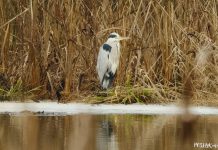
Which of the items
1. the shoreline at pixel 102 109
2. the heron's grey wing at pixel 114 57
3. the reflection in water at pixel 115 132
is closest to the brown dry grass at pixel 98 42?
the heron's grey wing at pixel 114 57

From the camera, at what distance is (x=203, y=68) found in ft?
25.9

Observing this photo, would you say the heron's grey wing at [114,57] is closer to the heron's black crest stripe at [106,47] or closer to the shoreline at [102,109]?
the heron's black crest stripe at [106,47]

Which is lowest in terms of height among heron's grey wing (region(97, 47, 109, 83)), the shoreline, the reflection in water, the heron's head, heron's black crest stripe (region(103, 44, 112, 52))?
the reflection in water

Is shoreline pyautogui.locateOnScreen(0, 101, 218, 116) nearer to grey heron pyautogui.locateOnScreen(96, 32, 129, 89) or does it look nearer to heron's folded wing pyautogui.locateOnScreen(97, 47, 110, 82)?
grey heron pyautogui.locateOnScreen(96, 32, 129, 89)

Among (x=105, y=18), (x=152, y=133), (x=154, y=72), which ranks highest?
(x=105, y=18)

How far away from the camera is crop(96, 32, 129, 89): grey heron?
25.8 feet

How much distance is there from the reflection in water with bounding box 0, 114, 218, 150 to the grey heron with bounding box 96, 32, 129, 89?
138cm

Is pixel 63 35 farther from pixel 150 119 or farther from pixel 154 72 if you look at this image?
pixel 150 119

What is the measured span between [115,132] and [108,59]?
3.09 metres

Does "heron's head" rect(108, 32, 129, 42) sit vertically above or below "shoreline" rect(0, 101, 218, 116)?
above

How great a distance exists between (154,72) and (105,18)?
3.01 ft

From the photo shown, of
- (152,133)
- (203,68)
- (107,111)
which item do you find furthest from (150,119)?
(203,68)

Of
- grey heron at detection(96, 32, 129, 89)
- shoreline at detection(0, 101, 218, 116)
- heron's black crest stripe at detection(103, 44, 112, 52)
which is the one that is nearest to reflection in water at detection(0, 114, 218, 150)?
shoreline at detection(0, 101, 218, 116)

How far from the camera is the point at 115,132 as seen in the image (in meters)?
5.29
